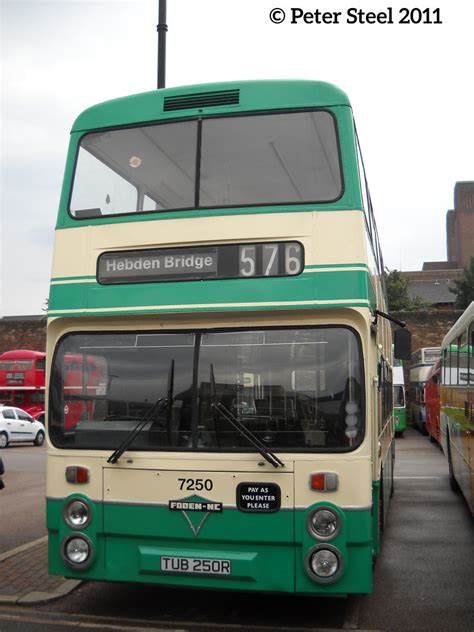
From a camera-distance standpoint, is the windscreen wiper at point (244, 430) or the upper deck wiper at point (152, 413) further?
the upper deck wiper at point (152, 413)

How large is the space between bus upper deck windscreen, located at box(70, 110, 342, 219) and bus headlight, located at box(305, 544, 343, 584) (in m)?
2.61

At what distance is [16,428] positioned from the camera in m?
28.9

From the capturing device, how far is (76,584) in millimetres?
7367

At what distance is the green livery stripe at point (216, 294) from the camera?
589 centimetres

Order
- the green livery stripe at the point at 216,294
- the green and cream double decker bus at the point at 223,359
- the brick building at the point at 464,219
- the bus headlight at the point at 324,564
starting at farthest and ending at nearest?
1. the brick building at the point at 464,219
2. the green livery stripe at the point at 216,294
3. the green and cream double decker bus at the point at 223,359
4. the bus headlight at the point at 324,564

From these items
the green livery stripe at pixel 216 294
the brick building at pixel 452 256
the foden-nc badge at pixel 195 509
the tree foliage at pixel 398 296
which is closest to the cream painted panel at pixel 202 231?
the green livery stripe at pixel 216 294

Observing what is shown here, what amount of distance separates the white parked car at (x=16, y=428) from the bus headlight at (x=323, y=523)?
952 inches

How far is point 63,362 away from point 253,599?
2678mm

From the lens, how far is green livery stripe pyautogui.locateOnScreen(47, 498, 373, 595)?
18.6ft

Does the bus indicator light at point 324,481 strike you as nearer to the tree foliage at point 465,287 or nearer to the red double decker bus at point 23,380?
the red double decker bus at point 23,380

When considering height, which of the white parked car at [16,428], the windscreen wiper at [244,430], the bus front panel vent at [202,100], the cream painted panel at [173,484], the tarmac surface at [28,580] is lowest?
the tarmac surface at [28,580]

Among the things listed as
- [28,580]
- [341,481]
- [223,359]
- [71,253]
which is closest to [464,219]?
[28,580]

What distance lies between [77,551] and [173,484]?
938 mm

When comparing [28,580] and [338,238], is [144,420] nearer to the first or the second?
[338,238]
